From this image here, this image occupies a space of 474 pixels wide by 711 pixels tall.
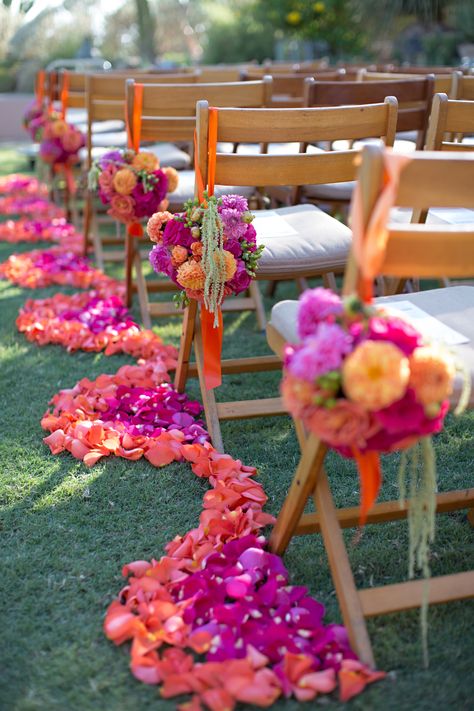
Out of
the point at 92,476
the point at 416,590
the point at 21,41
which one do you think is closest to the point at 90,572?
the point at 92,476

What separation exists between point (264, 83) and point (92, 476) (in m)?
1.82

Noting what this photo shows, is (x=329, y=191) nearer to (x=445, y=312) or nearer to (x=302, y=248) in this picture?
(x=302, y=248)

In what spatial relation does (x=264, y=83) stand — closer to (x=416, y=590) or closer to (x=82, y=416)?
(x=82, y=416)

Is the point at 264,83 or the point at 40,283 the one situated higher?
the point at 264,83

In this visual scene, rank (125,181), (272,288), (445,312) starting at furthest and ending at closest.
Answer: (272,288)
(125,181)
(445,312)

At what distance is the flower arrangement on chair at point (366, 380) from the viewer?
1.40 meters

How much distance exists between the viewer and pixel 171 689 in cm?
168

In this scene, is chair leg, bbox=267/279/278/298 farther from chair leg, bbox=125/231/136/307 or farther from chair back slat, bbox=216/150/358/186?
chair back slat, bbox=216/150/358/186

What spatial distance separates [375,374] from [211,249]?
109 centimetres

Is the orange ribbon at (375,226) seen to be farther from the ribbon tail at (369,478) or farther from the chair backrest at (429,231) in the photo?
the ribbon tail at (369,478)

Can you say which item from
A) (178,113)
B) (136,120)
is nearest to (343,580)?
(136,120)

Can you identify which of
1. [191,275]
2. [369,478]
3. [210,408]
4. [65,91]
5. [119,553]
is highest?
[65,91]

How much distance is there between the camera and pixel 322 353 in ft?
4.76

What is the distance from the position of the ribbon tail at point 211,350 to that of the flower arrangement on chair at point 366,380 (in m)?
1.15
